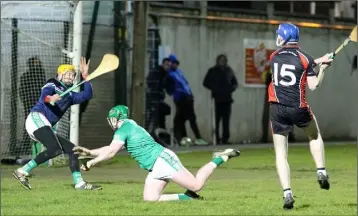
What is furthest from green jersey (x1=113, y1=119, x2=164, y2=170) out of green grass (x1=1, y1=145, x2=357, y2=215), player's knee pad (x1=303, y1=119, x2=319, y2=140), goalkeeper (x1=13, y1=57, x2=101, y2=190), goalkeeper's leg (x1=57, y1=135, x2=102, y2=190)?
goalkeeper (x1=13, y1=57, x2=101, y2=190)

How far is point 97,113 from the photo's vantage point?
2423 cm

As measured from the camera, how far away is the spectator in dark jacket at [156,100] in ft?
82.2

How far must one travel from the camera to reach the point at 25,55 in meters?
21.0

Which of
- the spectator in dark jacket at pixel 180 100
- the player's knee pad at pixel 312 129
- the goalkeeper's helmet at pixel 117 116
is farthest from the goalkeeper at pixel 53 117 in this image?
the spectator in dark jacket at pixel 180 100

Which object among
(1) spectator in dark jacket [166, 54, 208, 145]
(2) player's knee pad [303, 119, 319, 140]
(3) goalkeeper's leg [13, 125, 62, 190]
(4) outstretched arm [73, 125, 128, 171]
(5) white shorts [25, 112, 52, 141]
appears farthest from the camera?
(1) spectator in dark jacket [166, 54, 208, 145]

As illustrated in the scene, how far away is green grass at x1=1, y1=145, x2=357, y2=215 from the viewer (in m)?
10.4

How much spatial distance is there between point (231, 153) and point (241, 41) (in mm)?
16106

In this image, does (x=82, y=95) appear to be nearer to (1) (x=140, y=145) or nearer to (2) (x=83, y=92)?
(2) (x=83, y=92)

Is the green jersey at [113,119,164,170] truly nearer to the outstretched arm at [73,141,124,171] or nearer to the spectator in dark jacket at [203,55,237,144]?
the outstretched arm at [73,141,124,171]

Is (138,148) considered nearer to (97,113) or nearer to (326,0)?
(97,113)

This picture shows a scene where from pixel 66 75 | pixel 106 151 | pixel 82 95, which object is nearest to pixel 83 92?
pixel 82 95

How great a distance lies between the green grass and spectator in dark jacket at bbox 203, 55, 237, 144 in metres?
6.72

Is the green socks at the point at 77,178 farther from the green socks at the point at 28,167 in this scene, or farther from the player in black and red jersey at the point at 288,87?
the player in black and red jersey at the point at 288,87

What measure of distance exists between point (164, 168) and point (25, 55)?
10133 millimetres
